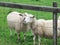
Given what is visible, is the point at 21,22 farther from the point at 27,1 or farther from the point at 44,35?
the point at 27,1

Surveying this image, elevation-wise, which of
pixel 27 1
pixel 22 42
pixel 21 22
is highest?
pixel 27 1

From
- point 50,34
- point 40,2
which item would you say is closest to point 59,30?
point 50,34

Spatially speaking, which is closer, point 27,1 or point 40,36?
point 40,36

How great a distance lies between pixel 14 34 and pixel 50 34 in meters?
1.93

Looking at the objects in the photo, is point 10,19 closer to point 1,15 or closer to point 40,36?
point 40,36

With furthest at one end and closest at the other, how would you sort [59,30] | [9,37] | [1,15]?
[1,15] → [9,37] → [59,30]

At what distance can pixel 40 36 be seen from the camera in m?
8.41

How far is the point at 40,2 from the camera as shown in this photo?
14500 millimetres

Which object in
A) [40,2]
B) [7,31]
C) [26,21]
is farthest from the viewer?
[40,2]

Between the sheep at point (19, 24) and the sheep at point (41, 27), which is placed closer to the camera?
the sheep at point (41, 27)

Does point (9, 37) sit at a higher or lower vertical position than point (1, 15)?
lower

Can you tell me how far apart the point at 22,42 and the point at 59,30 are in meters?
1.63

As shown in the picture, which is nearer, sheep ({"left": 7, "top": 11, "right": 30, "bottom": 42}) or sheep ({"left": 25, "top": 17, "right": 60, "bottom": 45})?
sheep ({"left": 25, "top": 17, "right": 60, "bottom": 45})

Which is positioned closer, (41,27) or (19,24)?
(41,27)
